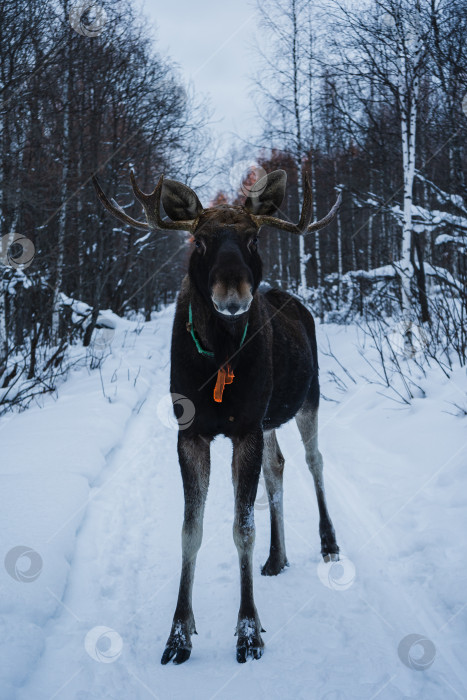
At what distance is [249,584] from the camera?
7.89 ft

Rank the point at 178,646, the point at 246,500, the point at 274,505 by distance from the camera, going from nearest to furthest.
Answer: the point at 178,646 < the point at 246,500 < the point at 274,505

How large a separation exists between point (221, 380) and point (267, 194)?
47.8 inches

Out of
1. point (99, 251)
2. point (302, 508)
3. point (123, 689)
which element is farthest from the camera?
point (99, 251)

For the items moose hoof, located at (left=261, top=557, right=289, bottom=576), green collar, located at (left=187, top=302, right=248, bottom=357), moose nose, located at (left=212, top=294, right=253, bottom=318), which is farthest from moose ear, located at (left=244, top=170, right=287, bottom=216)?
moose hoof, located at (left=261, top=557, right=289, bottom=576)

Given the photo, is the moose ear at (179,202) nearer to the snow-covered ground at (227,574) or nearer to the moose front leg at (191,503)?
the moose front leg at (191,503)

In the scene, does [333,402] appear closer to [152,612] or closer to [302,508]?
[302,508]

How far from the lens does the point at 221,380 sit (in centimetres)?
237

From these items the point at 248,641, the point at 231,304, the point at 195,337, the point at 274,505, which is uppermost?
the point at 231,304

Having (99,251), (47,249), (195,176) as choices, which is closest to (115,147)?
(99,251)

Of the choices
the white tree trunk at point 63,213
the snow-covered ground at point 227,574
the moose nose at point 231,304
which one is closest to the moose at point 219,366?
the moose nose at point 231,304

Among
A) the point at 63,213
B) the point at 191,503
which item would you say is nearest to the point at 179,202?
the point at 191,503

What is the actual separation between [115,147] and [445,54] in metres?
8.26

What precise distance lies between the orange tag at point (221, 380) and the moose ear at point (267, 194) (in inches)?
40.7

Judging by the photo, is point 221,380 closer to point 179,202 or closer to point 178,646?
point 179,202
